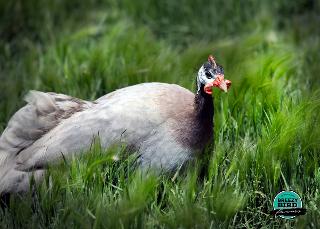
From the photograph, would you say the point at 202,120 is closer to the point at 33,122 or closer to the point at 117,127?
the point at 117,127

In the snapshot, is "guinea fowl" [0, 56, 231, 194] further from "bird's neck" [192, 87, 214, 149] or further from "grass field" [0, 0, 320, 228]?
"grass field" [0, 0, 320, 228]

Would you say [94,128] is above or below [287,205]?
above

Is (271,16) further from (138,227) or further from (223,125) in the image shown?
(138,227)

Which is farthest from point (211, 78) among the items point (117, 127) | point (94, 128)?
point (94, 128)

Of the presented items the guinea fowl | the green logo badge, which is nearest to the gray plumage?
the guinea fowl

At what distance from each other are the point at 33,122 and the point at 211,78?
1.03 meters

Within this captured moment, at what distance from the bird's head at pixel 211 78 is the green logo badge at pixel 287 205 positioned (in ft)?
2.16

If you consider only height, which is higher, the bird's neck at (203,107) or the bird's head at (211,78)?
the bird's head at (211,78)

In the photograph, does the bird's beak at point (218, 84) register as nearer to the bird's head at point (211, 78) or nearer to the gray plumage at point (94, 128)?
the bird's head at point (211, 78)

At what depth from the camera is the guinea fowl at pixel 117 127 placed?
386 centimetres

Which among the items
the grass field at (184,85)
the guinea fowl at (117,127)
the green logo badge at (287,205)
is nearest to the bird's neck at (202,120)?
the guinea fowl at (117,127)

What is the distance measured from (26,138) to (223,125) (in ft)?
3.88

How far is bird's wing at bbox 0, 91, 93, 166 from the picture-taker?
405 centimetres

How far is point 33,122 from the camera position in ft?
13.4
